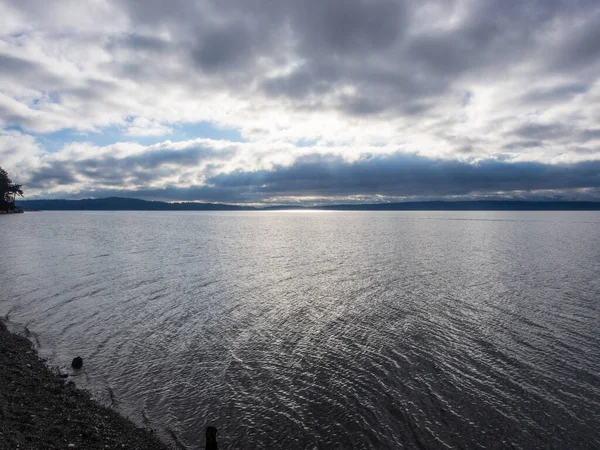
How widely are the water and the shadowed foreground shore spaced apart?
1074 mm

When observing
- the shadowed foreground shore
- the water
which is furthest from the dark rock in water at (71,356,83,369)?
the shadowed foreground shore

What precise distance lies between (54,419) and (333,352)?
14.8m

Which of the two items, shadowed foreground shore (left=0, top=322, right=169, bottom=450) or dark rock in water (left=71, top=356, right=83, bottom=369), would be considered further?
dark rock in water (left=71, top=356, right=83, bottom=369)

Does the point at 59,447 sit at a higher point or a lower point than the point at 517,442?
higher

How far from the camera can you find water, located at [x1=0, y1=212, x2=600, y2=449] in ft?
52.3

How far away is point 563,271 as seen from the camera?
5103 cm

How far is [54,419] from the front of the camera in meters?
14.9

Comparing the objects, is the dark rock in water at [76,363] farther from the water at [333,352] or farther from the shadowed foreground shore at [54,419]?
the shadowed foreground shore at [54,419]

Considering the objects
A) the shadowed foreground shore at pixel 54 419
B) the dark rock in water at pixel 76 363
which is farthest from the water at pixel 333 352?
the shadowed foreground shore at pixel 54 419

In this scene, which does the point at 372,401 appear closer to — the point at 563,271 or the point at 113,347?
the point at 113,347

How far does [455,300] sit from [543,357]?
13.3 meters

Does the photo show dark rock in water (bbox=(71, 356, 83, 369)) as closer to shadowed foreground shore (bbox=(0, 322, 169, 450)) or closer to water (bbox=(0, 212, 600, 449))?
water (bbox=(0, 212, 600, 449))

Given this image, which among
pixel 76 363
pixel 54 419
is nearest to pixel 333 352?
pixel 54 419

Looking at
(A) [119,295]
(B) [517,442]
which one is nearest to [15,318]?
(A) [119,295]
